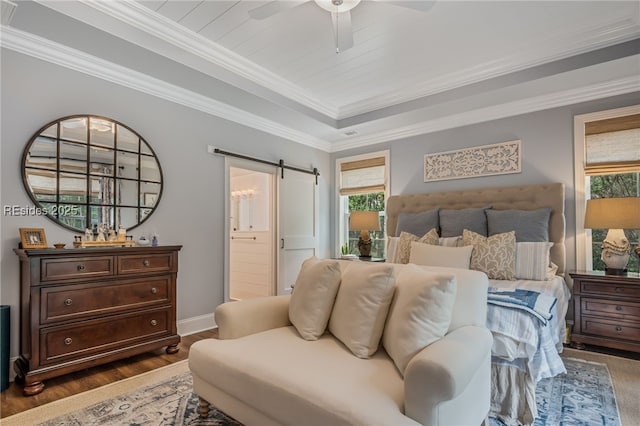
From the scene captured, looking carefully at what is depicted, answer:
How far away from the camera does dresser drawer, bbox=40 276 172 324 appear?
2.34 meters

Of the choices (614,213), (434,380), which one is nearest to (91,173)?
(434,380)

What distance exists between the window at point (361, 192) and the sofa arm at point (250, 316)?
2992 millimetres

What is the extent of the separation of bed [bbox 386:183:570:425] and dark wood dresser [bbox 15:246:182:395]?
8.32 feet

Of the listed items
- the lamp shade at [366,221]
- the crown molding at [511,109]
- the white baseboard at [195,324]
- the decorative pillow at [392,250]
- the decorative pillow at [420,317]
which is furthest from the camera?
the lamp shade at [366,221]

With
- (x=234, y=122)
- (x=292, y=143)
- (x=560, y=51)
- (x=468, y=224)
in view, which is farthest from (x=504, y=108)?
(x=234, y=122)

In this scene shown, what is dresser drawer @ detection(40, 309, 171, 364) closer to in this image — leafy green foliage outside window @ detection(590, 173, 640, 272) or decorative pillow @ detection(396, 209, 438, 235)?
decorative pillow @ detection(396, 209, 438, 235)

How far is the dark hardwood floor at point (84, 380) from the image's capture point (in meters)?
2.15

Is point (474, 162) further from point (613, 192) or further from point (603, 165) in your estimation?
point (613, 192)

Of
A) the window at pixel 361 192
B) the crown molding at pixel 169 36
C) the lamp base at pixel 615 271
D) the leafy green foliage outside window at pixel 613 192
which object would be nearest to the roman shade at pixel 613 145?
the leafy green foliage outside window at pixel 613 192

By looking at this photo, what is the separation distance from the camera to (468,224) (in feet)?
12.1

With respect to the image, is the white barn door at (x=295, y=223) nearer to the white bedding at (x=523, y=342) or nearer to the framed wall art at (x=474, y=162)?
the framed wall art at (x=474, y=162)

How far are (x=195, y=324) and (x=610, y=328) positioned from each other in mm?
4015

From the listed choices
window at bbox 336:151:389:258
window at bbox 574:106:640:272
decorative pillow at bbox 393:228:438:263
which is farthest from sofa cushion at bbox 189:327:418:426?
window at bbox 336:151:389:258

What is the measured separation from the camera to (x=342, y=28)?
7.97 feet
